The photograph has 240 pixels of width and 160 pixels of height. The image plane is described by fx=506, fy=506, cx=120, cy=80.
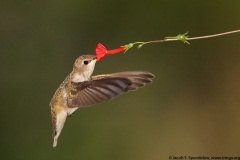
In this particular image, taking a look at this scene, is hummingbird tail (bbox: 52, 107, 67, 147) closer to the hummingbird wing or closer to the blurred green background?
the hummingbird wing

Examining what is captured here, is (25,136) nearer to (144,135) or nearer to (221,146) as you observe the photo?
(144,135)

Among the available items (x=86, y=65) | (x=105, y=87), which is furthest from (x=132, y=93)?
(x=105, y=87)

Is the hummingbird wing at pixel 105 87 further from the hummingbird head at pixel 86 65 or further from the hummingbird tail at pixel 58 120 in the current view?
the hummingbird tail at pixel 58 120

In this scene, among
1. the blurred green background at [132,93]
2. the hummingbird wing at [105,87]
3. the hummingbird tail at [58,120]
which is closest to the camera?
the hummingbird wing at [105,87]

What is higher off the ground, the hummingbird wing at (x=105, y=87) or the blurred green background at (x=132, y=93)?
the blurred green background at (x=132, y=93)

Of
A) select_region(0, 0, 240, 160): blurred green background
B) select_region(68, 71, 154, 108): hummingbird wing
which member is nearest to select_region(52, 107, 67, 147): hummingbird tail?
select_region(68, 71, 154, 108): hummingbird wing

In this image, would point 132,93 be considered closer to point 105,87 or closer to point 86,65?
point 86,65

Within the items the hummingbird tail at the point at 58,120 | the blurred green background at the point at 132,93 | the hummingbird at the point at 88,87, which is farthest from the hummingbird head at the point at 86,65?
the blurred green background at the point at 132,93
